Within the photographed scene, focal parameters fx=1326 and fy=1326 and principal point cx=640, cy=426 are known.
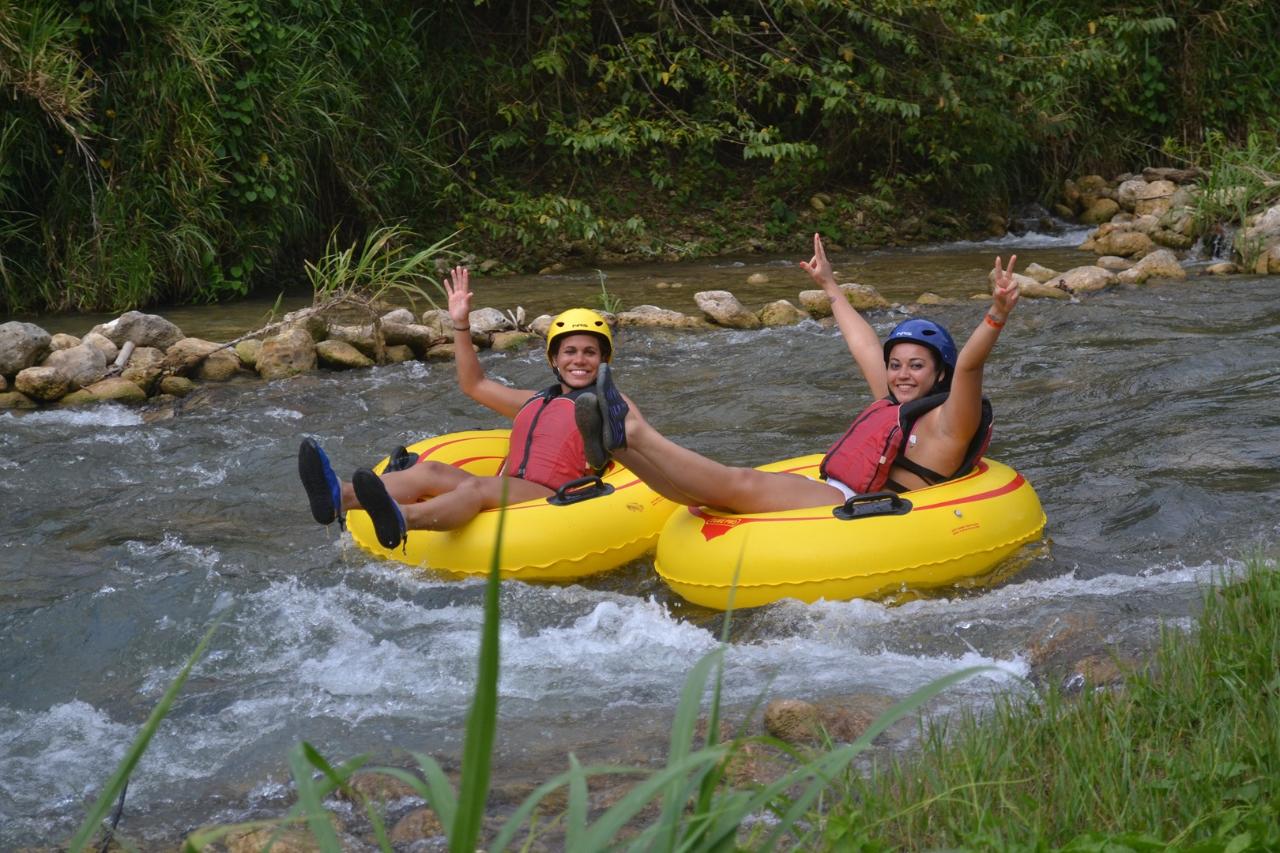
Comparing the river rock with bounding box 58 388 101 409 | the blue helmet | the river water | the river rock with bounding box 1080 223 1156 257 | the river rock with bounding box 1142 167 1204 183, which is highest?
the river rock with bounding box 1142 167 1204 183

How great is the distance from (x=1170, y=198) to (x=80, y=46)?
372 inches

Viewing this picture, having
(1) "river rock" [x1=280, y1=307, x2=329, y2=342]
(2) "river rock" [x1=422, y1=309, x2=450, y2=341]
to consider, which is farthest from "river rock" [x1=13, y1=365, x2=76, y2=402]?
(2) "river rock" [x1=422, y1=309, x2=450, y2=341]

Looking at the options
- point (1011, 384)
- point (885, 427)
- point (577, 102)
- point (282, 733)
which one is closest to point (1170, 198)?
point (577, 102)

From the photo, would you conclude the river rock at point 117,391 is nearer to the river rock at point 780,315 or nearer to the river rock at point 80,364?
the river rock at point 80,364

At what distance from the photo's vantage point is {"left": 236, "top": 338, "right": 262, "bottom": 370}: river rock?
25.0 feet

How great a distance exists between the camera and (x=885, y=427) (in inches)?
179

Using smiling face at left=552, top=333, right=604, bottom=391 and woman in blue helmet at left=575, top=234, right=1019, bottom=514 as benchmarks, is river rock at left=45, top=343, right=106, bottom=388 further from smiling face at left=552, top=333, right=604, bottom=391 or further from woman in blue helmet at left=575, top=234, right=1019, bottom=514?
woman in blue helmet at left=575, top=234, right=1019, bottom=514

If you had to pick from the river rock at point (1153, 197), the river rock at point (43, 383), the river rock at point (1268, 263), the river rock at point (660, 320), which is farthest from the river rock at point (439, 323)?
the river rock at point (1153, 197)

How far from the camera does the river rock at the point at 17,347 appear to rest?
23.2 ft

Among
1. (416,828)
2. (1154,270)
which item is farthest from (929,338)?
(1154,270)

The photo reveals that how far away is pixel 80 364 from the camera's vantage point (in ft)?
23.4

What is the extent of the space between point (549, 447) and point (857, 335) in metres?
1.27

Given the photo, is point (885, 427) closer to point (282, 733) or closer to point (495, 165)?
point (282, 733)

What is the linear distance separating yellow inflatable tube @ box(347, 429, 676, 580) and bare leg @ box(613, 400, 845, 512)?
16.9 inches
